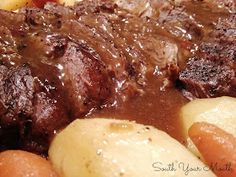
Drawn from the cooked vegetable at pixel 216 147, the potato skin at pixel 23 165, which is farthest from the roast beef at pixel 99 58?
the cooked vegetable at pixel 216 147

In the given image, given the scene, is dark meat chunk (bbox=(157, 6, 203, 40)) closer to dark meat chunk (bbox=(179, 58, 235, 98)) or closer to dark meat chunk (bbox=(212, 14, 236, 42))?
dark meat chunk (bbox=(212, 14, 236, 42))

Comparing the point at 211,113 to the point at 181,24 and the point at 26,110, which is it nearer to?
the point at 181,24

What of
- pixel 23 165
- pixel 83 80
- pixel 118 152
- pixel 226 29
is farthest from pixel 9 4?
pixel 118 152

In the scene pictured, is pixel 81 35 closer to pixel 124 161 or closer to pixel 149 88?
pixel 149 88

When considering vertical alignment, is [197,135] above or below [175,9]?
below

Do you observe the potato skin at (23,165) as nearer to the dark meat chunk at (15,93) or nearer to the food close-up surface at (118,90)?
the food close-up surface at (118,90)

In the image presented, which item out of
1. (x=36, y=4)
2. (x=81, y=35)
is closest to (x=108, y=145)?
(x=81, y=35)
